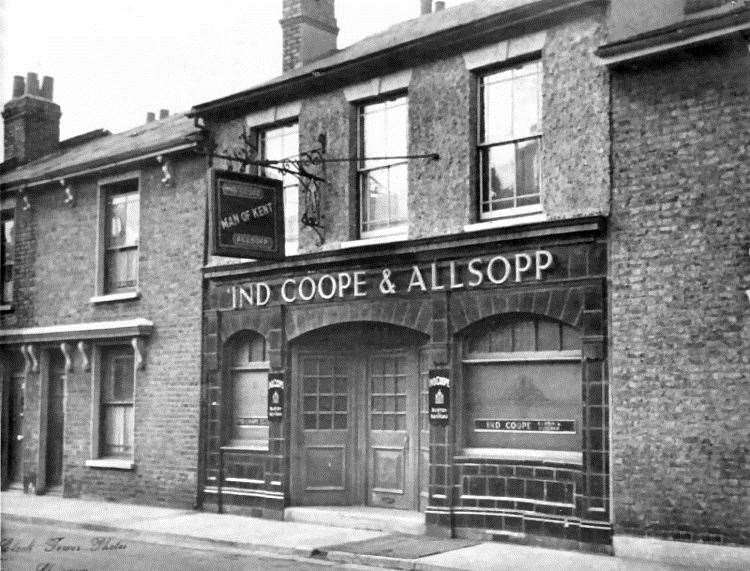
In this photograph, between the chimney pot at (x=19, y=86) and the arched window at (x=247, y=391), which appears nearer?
the arched window at (x=247, y=391)

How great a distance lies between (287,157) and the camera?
15273 millimetres

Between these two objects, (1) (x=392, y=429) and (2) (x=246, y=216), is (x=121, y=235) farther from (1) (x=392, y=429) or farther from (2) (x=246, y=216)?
(1) (x=392, y=429)

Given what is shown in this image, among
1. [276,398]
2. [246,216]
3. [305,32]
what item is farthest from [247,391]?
[305,32]

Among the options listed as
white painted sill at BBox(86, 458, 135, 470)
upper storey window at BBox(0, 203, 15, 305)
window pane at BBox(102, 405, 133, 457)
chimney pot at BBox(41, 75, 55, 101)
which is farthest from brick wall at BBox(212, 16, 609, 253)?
chimney pot at BBox(41, 75, 55, 101)

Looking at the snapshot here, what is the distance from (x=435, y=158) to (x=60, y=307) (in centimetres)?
876

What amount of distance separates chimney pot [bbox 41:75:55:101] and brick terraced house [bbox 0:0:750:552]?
3.78 m

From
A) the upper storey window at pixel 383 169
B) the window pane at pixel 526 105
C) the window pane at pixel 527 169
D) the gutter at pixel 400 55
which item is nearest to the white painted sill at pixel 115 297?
the gutter at pixel 400 55

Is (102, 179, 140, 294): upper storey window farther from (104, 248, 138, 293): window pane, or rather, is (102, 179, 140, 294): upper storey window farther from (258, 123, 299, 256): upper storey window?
(258, 123, 299, 256): upper storey window

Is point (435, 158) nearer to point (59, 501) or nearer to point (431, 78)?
point (431, 78)

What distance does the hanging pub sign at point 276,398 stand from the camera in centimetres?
1468

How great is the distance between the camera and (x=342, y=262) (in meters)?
14.0

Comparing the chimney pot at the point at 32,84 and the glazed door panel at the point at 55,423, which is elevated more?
the chimney pot at the point at 32,84

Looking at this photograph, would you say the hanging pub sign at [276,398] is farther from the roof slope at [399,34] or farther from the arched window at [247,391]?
the roof slope at [399,34]

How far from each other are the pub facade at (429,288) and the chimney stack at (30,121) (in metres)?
7.12
